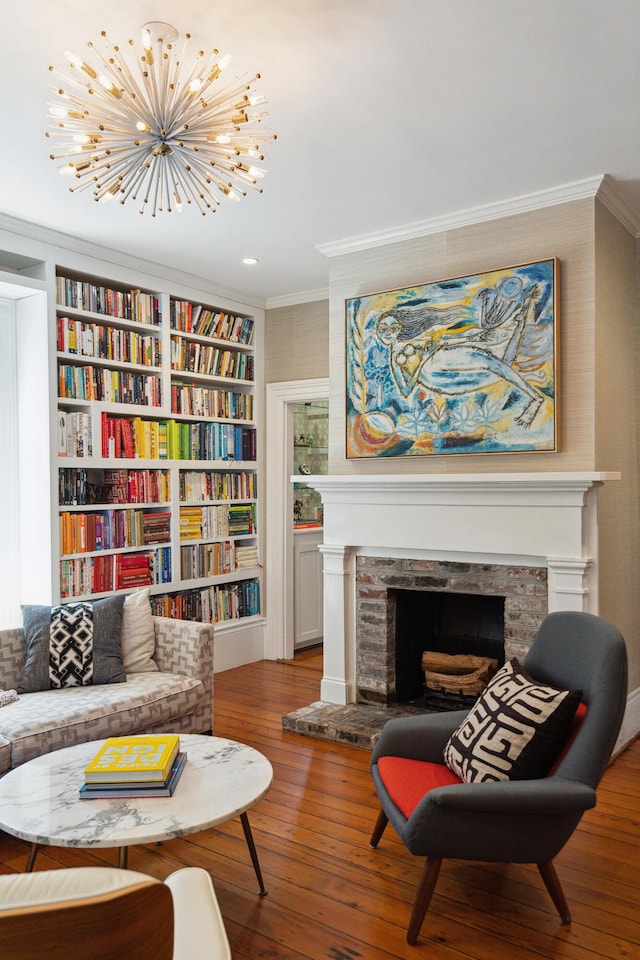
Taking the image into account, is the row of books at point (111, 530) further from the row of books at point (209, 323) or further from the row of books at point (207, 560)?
the row of books at point (209, 323)

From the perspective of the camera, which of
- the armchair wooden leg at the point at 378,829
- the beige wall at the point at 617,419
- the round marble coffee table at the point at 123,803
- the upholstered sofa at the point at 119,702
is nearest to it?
the round marble coffee table at the point at 123,803

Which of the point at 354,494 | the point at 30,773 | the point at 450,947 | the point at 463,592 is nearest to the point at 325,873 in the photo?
the point at 450,947

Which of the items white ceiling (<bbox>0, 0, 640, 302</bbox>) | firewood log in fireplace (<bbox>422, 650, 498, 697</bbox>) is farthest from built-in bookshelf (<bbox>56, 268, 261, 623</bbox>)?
firewood log in fireplace (<bbox>422, 650, 498, 697</bbox>)

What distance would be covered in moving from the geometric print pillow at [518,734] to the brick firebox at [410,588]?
3.92ft

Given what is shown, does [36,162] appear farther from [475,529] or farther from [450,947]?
[450,947]

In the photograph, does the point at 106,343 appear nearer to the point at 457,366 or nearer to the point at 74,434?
the point at 74,434

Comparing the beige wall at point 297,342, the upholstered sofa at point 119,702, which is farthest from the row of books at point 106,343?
the upholstered sofa at point 119,702

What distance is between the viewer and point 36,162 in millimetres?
3141

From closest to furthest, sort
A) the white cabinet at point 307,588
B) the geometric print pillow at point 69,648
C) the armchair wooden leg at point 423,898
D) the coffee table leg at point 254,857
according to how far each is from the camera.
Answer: the armchair wooden leg at point 423,898 < the coffee table leg at point 254,857 < the geometric print pillow at point 69,648 < the white cabinet at point 307,588

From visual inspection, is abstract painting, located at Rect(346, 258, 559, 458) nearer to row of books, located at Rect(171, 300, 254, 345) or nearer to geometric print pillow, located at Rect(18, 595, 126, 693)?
row of books, located at Rect(171, 300, 254, 345)

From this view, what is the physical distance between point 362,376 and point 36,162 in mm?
1947

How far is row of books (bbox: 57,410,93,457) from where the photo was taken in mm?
4125

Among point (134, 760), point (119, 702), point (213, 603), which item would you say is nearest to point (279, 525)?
point (213, 603)

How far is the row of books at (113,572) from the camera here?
4.17 m
